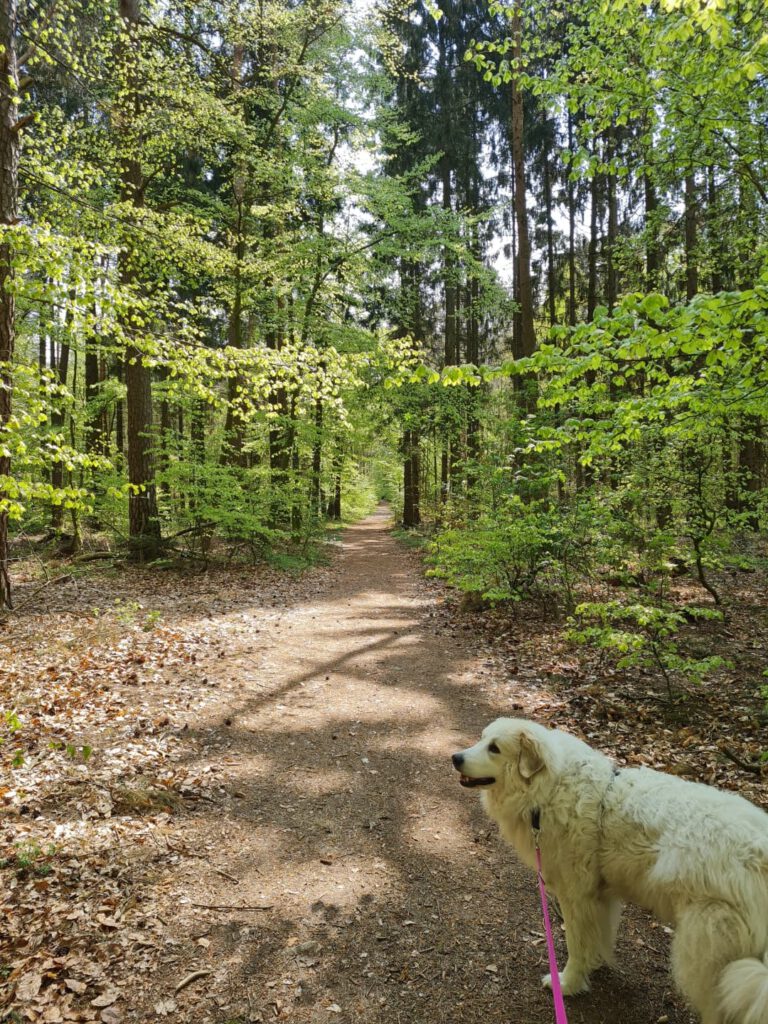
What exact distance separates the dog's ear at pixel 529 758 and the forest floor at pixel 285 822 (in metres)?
1.21

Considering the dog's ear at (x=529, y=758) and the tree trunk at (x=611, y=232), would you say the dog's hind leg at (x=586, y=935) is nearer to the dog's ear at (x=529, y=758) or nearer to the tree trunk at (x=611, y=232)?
the dog's ear at (x=529, y=758)

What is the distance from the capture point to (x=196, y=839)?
155 inches

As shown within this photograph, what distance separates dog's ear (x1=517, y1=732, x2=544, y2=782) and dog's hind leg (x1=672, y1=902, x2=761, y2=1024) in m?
0.82

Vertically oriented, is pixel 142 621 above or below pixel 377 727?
above

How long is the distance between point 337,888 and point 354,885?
0.12m

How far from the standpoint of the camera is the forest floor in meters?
2.77

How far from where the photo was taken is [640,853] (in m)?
2.34

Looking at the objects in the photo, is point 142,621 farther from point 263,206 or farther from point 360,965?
point 263,206

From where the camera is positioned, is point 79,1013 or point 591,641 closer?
point 79,1013

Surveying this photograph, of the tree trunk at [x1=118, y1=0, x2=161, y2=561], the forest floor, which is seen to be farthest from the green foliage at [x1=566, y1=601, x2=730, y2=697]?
the tree trunk at [x1=118, y1=0, x2=161, y2=561]

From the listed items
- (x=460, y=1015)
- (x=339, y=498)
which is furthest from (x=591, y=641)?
(x=339, y=498)

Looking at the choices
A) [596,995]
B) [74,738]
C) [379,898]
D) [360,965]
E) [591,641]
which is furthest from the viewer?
[591,641]

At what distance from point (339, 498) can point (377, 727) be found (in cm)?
2701

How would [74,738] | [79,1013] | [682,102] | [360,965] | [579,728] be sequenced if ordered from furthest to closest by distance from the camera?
[682,102] < [579,728] < [74,738] < [360,965] < [79,1013]
